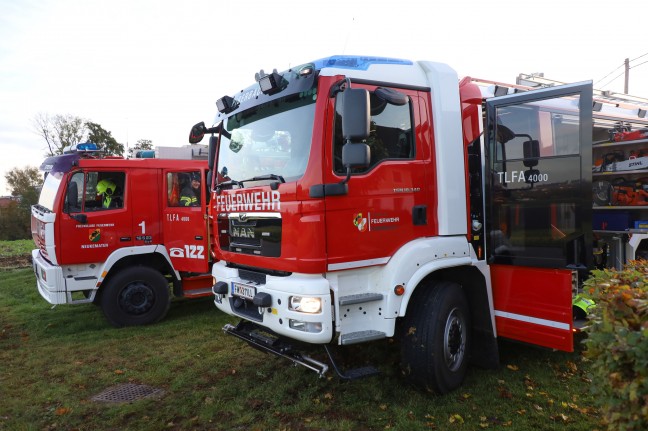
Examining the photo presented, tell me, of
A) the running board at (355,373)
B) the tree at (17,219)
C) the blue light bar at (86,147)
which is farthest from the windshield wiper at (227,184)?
the tree at (17,219)

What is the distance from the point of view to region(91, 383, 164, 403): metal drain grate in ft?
14.5

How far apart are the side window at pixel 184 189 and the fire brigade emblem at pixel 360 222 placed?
4.29m

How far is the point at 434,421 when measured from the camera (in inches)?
146

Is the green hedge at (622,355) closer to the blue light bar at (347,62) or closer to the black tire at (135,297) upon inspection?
the blue light bar at (347,62)

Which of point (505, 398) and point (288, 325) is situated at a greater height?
point (288, 325)

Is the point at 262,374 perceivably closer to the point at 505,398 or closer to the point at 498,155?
the point at 505,398

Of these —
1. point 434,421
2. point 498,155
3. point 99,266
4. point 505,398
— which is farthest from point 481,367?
point 99,266

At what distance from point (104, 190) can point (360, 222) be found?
16.3ft

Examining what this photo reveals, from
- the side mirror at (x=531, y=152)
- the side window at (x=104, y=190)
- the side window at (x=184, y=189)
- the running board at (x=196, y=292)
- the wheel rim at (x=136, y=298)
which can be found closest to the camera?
the side mirror at (x=531, y=152)

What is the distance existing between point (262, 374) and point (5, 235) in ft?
79.6

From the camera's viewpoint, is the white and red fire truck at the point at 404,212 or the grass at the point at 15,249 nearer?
the white and red fire truck at the point at 404,212

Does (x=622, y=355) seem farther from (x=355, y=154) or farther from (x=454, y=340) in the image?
(x=454, y=340)

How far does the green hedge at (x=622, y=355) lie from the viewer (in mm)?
1921

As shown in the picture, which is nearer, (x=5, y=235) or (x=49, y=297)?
(x=49, y=297)
